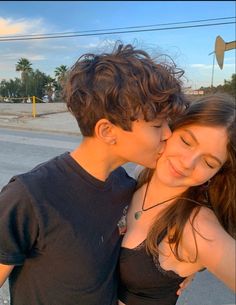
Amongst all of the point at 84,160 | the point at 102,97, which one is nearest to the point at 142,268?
the point at 84,160

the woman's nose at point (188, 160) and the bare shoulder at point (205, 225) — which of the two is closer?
the bare shoulder at point (205, 225)

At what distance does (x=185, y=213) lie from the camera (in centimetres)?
139

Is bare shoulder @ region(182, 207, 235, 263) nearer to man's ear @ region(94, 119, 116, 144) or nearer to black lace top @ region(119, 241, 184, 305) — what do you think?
black lace top @ region(119, 241, 184, 305)

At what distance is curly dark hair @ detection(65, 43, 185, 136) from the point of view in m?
1.10

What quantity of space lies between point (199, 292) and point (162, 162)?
1.71 m

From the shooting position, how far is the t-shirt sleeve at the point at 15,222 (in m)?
0.99

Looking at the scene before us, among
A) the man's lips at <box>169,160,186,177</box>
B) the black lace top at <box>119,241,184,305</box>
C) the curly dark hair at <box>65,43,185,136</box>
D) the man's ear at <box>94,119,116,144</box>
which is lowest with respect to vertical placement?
the black lace top at <box>119,241,184,305</box>

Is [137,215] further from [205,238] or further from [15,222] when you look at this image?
[15,222]

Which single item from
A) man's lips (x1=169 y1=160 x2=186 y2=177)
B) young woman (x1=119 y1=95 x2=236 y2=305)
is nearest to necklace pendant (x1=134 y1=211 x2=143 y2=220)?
young woman (x1=119 y1=95 x2=236 y2=305)

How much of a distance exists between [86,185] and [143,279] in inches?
20.1

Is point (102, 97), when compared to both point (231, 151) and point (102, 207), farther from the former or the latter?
point (231, 151)

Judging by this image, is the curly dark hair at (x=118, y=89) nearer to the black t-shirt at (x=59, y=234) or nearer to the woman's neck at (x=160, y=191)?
the black t-shirt at (x=59, y=234)

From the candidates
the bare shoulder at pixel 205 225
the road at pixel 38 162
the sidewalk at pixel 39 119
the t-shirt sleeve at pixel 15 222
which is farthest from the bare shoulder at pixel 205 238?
the sidewalk at pixel 39 119

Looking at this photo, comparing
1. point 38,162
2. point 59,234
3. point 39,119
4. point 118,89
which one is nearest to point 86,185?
point 59,234
